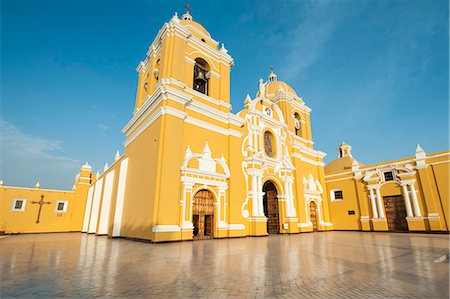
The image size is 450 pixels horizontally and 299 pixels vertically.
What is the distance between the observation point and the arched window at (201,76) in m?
14.3

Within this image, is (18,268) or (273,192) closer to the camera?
→ (18,268)

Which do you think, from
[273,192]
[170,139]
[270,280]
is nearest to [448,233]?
[273,192]

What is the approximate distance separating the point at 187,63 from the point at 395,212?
63.6ft

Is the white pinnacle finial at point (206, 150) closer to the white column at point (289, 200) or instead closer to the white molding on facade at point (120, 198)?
the white molding on facade at point (120, 198)

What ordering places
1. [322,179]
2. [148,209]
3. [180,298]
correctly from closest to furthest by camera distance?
[180,298]
[148,209]
[322,179]

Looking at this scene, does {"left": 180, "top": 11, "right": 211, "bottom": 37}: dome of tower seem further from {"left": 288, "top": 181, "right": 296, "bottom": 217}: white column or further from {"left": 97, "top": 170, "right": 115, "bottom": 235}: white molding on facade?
{"left": 288, "top": 181, "right": 296, "bottom": 217}: white column

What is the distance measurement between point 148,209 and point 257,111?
1010cm

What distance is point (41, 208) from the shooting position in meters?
22.3

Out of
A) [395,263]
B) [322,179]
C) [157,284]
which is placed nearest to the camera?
[157,284]

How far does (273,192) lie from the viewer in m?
16.6

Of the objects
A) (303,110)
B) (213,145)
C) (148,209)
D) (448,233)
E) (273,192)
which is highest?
(303,110)

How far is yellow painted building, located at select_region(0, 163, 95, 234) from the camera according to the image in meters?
20.7

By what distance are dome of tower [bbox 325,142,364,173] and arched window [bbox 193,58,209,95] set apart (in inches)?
711

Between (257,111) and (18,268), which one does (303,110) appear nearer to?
(257,111)
